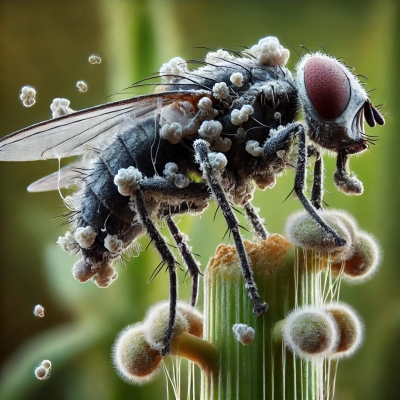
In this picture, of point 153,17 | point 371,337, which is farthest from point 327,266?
point 153,17

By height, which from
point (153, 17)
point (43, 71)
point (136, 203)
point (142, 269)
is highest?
point (153, 17)

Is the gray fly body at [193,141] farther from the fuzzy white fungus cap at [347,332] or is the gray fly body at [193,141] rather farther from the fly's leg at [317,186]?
the fuzzy white fungus cap at [347,332]

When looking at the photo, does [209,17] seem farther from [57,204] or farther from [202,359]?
[202,359]

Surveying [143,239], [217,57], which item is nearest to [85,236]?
[217,57]

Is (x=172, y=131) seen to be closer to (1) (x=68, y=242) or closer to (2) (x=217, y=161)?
(2) (x=217, y=161)

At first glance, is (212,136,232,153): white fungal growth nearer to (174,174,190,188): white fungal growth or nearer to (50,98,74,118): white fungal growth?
(174,174,190,188): white fungal growth

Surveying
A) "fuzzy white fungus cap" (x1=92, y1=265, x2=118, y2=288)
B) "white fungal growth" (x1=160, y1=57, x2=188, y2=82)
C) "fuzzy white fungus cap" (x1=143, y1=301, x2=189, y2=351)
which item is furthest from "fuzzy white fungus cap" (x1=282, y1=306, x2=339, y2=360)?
"white fungal growth" (x1=160, y1=57, x2=188, y2=82)

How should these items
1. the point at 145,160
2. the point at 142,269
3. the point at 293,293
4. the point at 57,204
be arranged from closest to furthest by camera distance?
the point at 293,293, the point at 145,160, the point at 142,269, the point at 57,204

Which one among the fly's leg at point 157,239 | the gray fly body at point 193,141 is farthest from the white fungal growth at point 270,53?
the fly's leg at point 157,239
